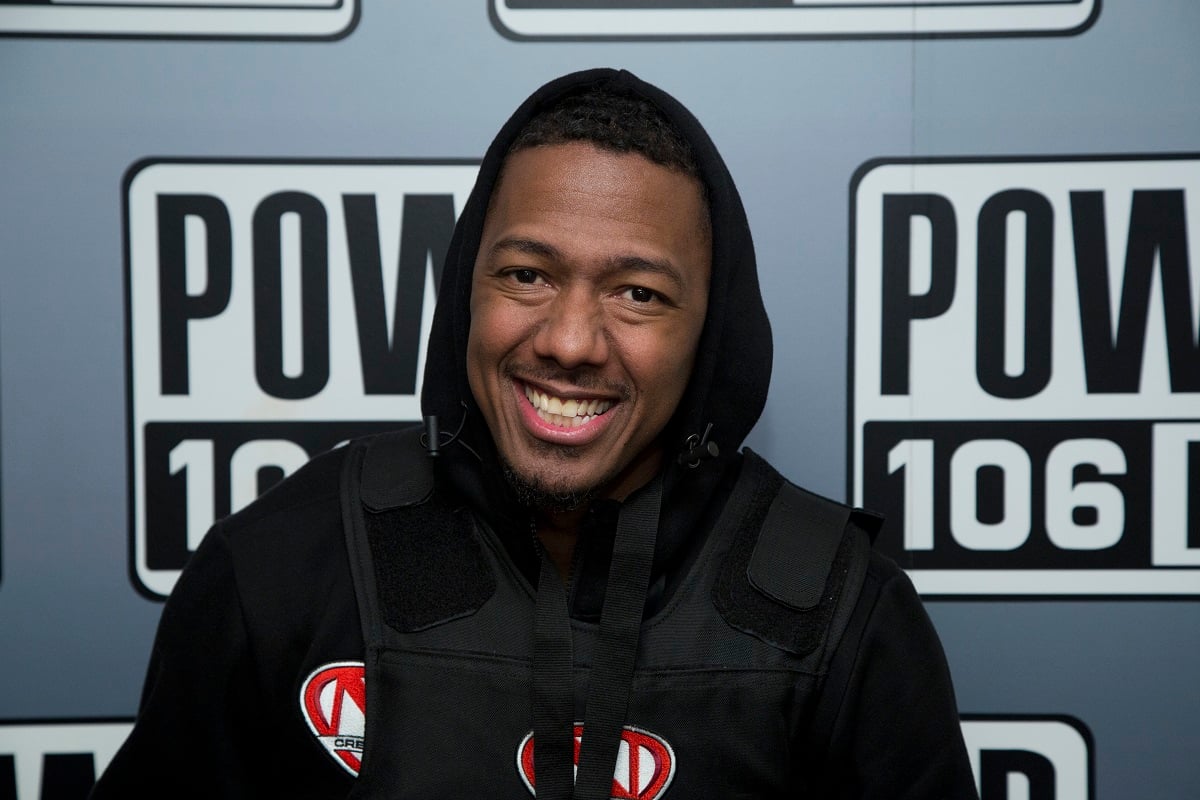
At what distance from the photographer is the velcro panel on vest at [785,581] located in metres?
0.94

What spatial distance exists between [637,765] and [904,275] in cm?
73

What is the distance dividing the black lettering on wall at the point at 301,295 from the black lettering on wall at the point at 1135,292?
3.29ft

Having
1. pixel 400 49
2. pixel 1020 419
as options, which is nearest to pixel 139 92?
pixel 400 49

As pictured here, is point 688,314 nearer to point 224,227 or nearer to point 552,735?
point 552,735

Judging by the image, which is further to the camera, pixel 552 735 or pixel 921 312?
pixel 921 312

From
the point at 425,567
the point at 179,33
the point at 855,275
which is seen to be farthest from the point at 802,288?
the point at 179,33

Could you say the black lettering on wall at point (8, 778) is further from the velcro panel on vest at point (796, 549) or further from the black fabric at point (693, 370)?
the velcro panel on vest at point (796, 549)

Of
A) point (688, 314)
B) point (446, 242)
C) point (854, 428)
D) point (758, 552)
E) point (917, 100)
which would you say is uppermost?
point (917, 100)

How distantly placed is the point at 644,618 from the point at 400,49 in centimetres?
80

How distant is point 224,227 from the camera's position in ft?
4.23

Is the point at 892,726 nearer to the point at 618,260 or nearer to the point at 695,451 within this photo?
the point at 695,451

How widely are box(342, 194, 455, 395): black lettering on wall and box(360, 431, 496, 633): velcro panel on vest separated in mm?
315

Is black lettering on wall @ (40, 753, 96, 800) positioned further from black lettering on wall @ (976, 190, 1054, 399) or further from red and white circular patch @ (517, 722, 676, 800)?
black lettering on wall @ (976, 190, 1054, 399)

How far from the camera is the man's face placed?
2.94 feet
